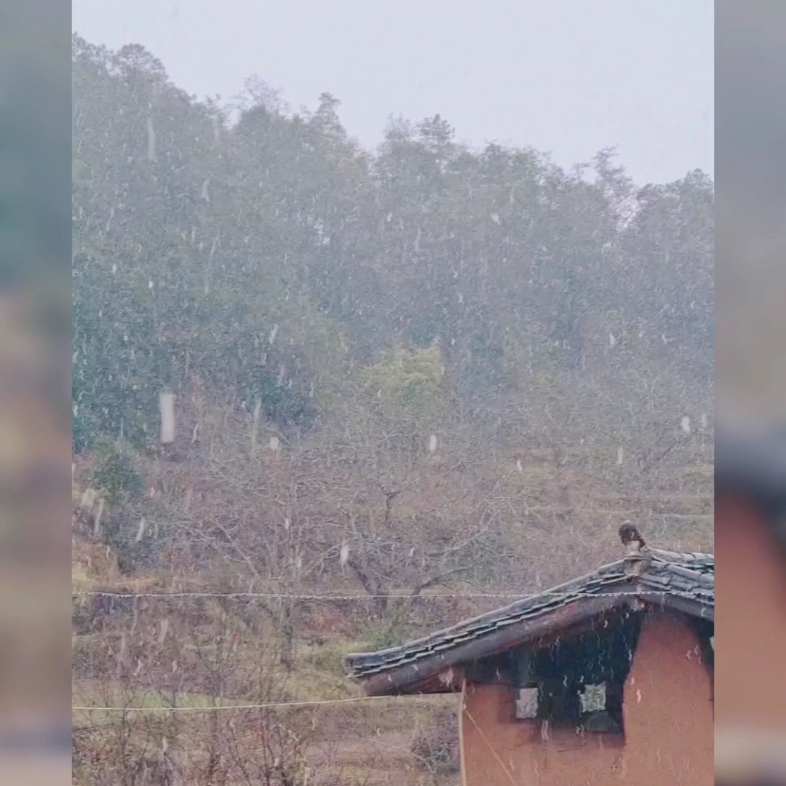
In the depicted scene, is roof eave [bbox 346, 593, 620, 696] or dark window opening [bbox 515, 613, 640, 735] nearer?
roof eave [bbox 346, 593, 620, 696]

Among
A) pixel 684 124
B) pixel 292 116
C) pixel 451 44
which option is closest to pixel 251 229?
pixel 292 116

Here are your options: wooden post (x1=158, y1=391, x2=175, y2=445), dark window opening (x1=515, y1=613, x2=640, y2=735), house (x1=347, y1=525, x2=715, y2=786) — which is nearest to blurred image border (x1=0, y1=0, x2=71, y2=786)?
house (x1=347, y1=525, x2=715, y2=786)

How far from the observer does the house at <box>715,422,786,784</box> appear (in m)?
0.58

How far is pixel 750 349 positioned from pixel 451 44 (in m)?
4.94

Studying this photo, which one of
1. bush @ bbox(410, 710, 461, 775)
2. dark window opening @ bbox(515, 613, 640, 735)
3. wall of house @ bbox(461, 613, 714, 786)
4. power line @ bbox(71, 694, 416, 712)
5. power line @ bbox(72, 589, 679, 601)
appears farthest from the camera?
power line @ bbox(72, 589, 679, 601)

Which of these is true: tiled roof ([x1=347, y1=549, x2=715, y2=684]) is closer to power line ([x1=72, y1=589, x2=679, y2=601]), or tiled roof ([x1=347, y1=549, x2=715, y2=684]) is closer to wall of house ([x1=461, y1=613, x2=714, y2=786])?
wall of house ([x1=461, y1=613, x2=714, y2=786])

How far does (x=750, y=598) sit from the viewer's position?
1.95 ft

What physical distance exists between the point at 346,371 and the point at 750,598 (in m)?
4.50

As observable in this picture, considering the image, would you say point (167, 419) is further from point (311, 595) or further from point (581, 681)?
point (581, 681)

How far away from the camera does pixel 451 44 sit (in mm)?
5168

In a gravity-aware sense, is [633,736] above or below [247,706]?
above

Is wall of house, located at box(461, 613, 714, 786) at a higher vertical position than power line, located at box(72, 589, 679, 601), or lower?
lower

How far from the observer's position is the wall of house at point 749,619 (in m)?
0.58

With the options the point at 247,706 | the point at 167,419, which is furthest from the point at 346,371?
the point at 247,706
